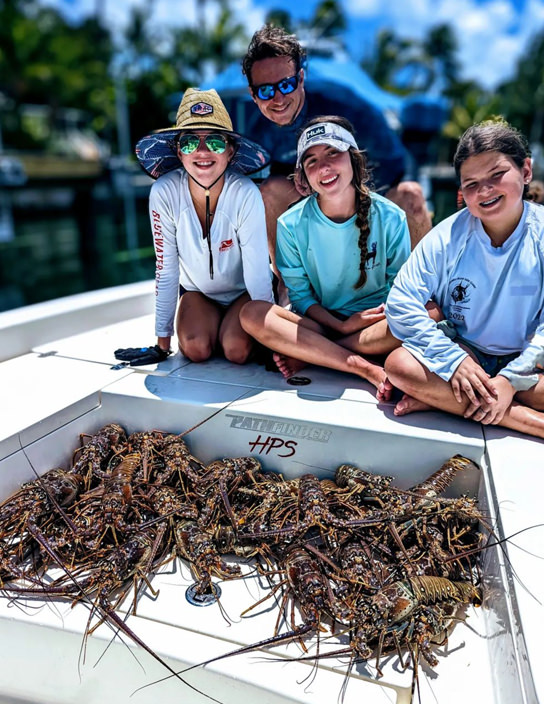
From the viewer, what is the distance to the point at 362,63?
54.7 m

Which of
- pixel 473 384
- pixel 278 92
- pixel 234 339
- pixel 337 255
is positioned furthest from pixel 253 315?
pixel 278 92

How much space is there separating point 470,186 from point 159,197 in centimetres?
175

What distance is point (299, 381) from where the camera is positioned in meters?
2.98

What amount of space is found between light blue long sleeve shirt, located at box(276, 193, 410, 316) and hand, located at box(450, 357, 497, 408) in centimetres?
95

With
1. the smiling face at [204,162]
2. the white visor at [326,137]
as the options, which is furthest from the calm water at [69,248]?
the smiling face at [204,162]

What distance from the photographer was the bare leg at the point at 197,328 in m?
3.28

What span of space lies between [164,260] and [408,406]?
1.72 metres

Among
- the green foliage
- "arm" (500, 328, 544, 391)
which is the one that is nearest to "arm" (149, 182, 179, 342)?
"arm" (500, 328, 544, 391)

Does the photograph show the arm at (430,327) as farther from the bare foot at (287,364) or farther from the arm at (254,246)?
the arm at (254,246)

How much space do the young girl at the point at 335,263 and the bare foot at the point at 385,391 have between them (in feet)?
0.25

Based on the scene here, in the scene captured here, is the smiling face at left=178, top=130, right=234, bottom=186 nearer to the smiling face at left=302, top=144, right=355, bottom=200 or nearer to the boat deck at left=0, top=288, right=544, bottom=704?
the smiling face at left=302, top=144, right=355, bottom=200

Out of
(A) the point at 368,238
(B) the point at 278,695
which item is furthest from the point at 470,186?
(B) the point at 278,695

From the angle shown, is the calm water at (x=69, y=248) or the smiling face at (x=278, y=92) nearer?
the smiling face at (x=278, y=92)

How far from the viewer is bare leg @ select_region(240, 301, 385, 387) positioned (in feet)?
9.61
